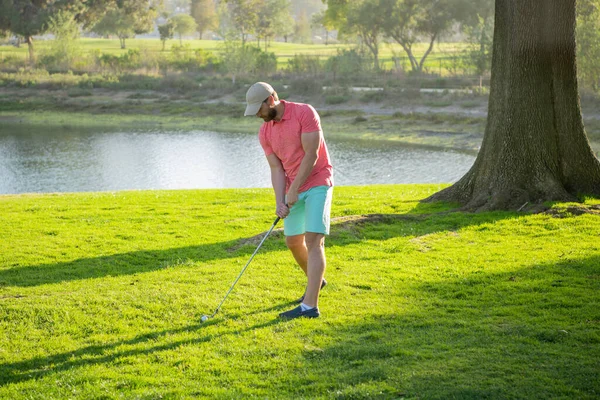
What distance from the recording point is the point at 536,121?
11.9 m

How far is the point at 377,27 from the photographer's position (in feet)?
210

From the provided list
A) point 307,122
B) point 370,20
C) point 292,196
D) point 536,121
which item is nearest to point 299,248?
point 292,196

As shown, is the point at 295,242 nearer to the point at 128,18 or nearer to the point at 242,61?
the point at 242,61

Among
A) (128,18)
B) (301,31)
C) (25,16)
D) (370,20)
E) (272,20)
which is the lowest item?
(370,20)

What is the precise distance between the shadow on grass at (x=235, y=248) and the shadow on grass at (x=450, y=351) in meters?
2.81

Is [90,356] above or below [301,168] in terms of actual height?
below

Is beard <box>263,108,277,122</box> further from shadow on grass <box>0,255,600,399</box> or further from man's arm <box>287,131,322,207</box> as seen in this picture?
shadow on grass <box>0,255,600,399</box>

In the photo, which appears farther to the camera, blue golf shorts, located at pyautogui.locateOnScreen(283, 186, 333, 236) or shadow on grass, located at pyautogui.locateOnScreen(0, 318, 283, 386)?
blue golf shorts, located at pyautogui.locateOnScreen(283, 186, 333, 236)

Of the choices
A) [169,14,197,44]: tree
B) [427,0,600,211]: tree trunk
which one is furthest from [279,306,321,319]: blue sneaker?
[169,14,197,44]: tree

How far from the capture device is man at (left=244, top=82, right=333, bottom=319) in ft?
21.8

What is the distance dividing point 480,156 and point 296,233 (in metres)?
6.31

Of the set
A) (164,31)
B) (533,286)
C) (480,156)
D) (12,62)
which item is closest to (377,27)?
(12,62)

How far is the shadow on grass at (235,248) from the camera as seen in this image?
9.00 meters

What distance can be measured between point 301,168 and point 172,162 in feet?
77.1
